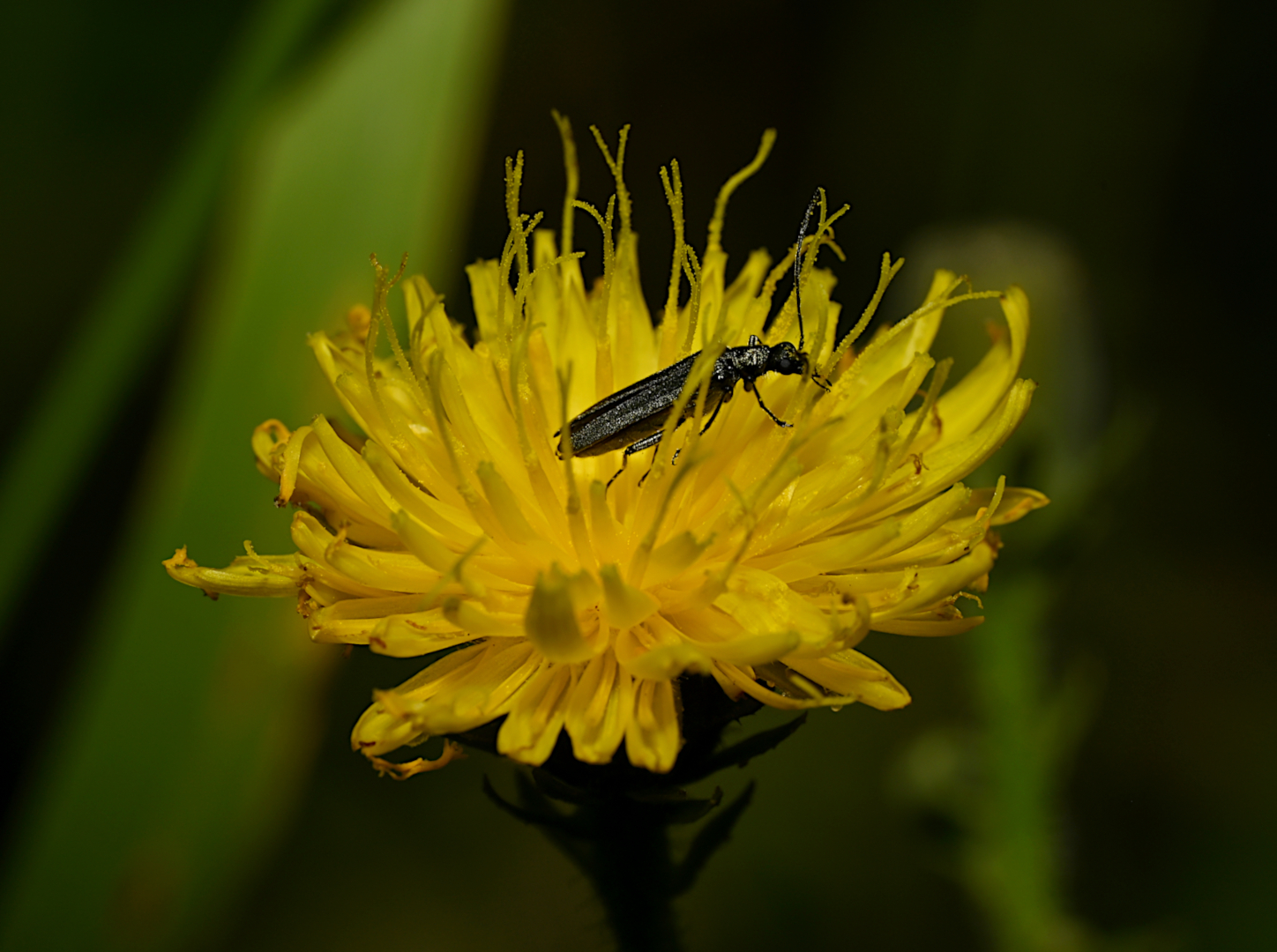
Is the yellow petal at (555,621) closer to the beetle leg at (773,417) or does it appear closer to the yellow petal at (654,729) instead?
the yellow petal at (654,729)

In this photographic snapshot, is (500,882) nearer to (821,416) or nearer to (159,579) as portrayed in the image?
(159,579)

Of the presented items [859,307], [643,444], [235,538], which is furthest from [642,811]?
[859,307]

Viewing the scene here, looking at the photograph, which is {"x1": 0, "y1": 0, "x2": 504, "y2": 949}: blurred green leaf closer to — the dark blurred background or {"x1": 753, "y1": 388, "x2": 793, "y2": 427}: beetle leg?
the dark blurred background

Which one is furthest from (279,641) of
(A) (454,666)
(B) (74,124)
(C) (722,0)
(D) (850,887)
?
(C) (722,0)

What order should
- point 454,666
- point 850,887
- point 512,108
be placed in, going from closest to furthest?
point 454,666 → point 850,887 → point 512,108

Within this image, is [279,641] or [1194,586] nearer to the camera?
[279,641]

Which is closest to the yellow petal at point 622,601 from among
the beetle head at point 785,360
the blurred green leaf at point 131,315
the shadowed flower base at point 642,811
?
the shadowed flower base at point 642,811

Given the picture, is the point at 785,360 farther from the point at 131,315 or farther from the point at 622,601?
the point at 131,315
